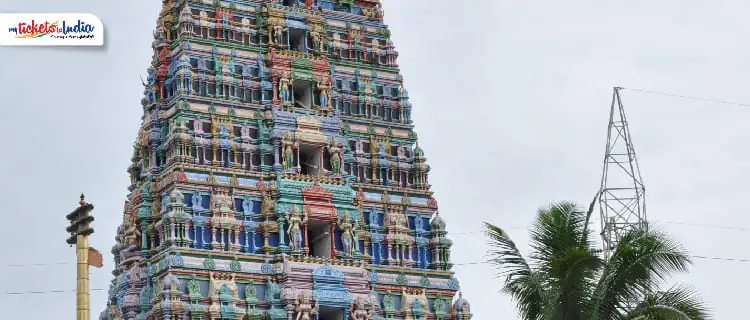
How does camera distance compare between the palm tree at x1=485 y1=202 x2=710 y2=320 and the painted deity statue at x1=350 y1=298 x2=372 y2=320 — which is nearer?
the palm tree at x1=485 y1=202 x2=710 y2=320

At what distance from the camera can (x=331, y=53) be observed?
65.5 m

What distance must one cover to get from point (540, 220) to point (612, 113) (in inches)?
878

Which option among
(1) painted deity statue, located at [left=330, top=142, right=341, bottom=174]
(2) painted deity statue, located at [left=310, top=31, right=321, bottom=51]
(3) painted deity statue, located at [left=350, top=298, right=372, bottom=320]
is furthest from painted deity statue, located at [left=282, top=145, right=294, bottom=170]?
(3) painted deity statue, located at [left=350, top=298, right=372, bottom=320]

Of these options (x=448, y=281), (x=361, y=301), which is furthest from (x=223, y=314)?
(x=448, y=281)

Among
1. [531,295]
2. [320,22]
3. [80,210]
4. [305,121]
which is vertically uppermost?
[320,22]

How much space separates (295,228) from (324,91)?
6.22 meters

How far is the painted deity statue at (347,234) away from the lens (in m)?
61.2

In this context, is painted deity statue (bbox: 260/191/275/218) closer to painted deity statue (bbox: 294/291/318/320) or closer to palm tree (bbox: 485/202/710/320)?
painted deity statue (bbox: 294/291/318/320)

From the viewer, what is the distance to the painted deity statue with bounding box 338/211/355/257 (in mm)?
61250

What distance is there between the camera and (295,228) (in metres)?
60.7

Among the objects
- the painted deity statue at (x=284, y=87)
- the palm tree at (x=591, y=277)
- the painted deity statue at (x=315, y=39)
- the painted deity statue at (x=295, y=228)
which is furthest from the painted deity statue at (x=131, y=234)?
the palm tree at (x=591, y=277)

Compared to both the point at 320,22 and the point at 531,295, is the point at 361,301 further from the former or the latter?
the point at 531,295

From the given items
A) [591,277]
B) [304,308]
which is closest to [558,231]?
[591,277]

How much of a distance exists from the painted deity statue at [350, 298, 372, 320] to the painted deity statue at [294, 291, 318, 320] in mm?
1570
